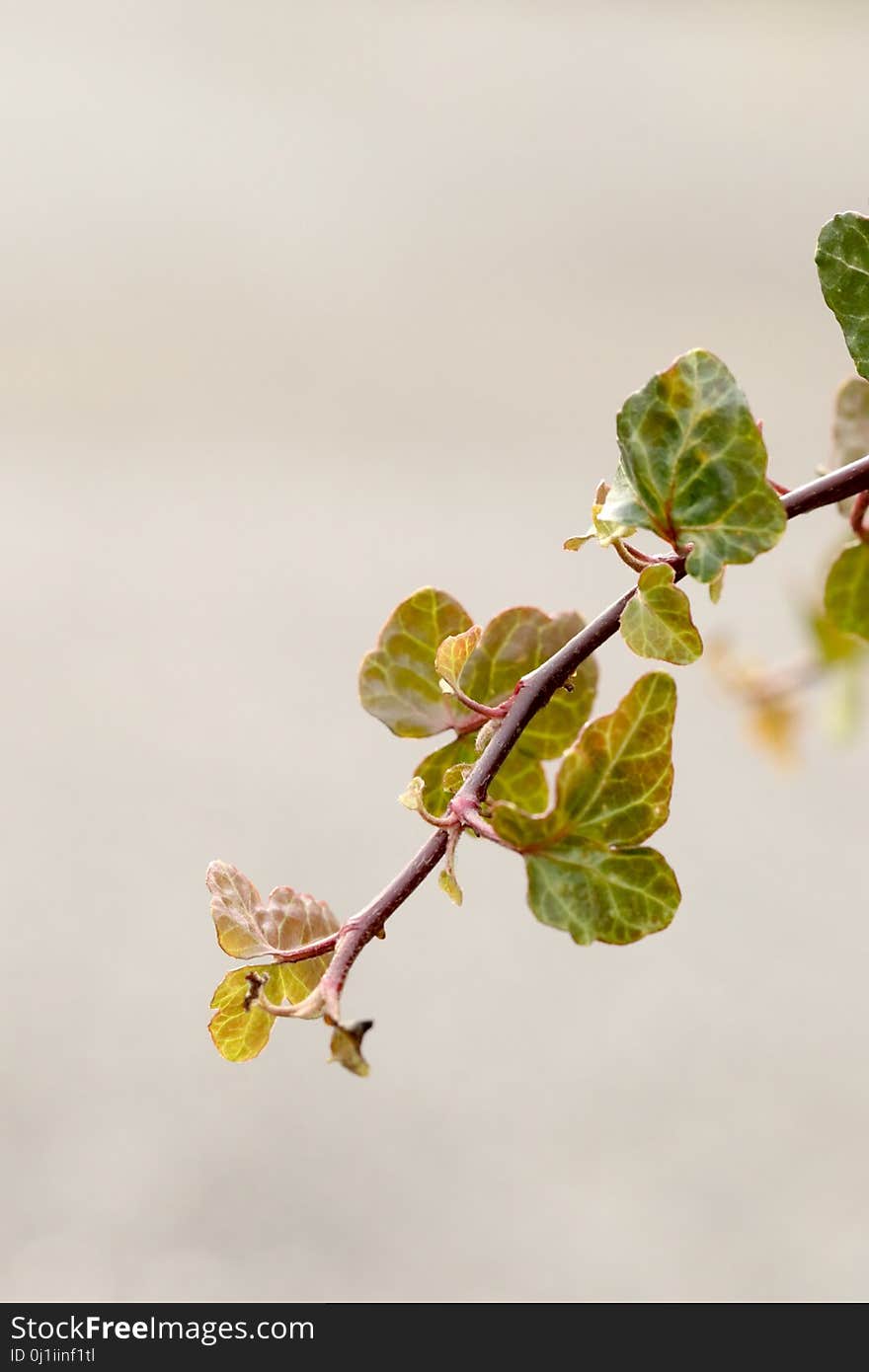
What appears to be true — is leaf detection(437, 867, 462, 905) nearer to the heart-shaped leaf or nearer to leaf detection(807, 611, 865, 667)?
the heart-shaped leaf

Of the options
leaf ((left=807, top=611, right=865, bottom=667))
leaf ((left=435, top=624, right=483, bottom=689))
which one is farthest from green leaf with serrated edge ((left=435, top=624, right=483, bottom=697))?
leaf ((left=807, top=611, right=865, bottom=667))

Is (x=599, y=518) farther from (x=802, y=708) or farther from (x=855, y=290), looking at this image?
(x=802, y=708)

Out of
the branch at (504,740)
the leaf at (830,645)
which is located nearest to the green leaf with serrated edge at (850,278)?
the branch at (504,740)

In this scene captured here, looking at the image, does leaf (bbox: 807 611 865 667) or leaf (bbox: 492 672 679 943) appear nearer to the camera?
leaf (bbox: 492 672 679 943)

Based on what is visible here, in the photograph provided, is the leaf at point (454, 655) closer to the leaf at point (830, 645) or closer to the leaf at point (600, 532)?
the leaf at point (600, 532)
